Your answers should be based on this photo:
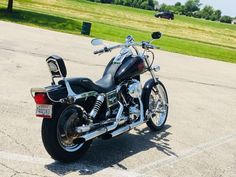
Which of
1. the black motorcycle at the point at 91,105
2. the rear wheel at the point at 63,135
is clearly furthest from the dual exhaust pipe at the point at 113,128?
the rear wheel at the point at 63,135

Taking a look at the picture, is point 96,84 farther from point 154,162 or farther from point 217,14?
point 217,14

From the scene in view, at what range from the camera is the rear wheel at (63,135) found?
470cm

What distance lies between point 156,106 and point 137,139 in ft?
2.51

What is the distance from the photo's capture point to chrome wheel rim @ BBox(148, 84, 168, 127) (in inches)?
263

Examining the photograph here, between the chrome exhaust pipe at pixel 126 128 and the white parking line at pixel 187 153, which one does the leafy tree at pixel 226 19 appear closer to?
the white parking line at pixel 187 153

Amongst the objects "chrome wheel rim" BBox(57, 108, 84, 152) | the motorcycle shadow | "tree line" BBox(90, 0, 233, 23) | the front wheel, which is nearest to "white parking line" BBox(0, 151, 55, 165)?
the motorcycle shadow

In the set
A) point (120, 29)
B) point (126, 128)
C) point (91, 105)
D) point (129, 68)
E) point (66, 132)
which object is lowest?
point (120, 29)

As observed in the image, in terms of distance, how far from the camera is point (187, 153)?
19.9 ft

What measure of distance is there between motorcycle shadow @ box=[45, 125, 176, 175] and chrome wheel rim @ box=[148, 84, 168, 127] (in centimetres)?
21

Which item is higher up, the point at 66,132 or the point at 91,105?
the point at 91,105

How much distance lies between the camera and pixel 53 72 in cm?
478

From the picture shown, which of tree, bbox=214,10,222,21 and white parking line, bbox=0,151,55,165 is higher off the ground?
tree, bbox=214,10,222,21

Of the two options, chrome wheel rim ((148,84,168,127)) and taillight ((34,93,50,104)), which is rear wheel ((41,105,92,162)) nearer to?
taillight ((34,93,50,104))

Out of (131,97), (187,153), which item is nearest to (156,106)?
(131,97)
